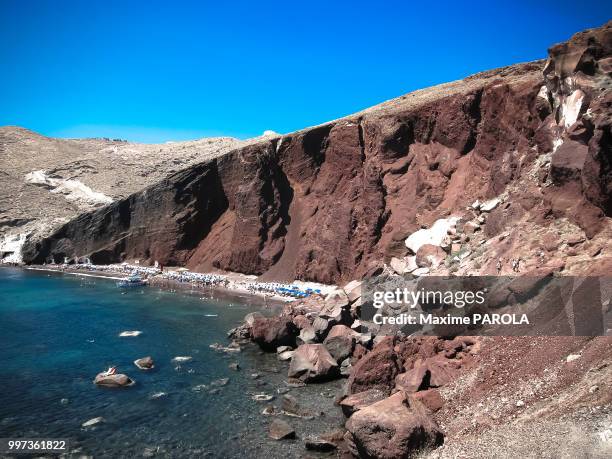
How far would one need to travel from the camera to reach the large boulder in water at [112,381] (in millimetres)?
27797

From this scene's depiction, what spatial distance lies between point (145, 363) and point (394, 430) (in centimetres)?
2175

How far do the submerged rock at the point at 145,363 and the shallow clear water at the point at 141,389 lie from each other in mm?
608

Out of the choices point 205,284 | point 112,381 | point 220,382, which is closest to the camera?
point 112,381

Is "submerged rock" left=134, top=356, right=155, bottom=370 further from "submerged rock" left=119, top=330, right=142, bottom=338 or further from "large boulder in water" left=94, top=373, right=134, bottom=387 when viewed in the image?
"submerged rock" left=119, top=330, right=142, bottom=338

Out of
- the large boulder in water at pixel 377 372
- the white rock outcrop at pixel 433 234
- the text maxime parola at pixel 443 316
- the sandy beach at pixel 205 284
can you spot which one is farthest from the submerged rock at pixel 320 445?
the sandy beach at pixel 205 284

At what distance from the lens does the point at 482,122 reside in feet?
182

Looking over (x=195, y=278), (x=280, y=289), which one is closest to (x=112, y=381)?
(x=280, y=289)

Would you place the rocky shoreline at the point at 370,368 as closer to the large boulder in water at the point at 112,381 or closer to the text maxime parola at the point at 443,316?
the text maxime parola at the point at 443,316

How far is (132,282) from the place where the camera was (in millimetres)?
78000

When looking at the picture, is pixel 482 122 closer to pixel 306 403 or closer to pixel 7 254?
pixel 306 403

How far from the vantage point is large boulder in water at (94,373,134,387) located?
2780 cm

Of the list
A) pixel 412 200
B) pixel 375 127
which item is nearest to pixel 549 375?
pixel 412 200

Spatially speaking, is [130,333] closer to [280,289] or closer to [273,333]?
[273,333]

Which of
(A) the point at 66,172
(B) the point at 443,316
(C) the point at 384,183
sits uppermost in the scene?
(A) the point at 66,172
